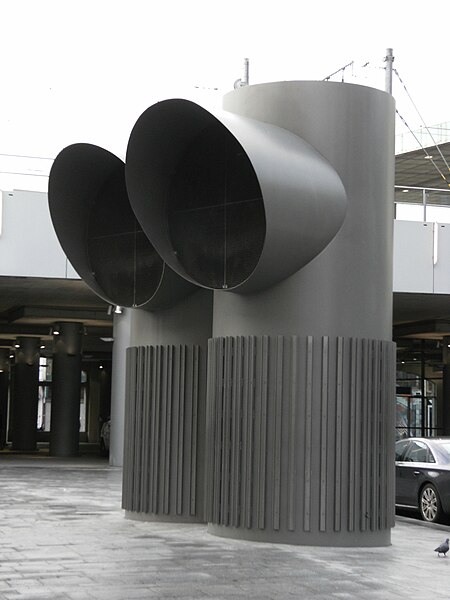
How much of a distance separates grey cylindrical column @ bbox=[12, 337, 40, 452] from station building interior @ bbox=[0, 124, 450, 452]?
80 cm

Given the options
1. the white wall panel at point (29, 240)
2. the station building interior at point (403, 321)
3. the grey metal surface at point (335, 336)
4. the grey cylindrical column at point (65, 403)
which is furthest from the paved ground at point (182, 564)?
the grey cylindrical column at point (65, 403)

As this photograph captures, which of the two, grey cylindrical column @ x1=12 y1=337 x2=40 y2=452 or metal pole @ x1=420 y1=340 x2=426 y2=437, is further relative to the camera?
grey cylindrical column @ x1=12 y1=337 x2=40 y2=452

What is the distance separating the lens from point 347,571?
31.6 feet

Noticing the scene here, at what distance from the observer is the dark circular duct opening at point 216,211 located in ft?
38.0

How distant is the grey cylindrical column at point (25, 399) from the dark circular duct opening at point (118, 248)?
25.3 metres

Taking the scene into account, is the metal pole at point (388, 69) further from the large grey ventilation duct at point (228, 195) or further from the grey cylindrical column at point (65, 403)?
the large grey ventilation duct at point (228, 195)

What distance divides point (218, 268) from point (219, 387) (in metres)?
1.31

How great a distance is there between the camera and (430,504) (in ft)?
52.6

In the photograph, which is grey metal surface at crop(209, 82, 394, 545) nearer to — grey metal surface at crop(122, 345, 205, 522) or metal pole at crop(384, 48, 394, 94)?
grey metal surface at crop(122, 345, 205, 522)

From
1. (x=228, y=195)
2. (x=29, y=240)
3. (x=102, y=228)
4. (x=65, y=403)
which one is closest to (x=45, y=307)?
(x=65, y=403)

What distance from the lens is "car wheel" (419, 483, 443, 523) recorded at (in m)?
15.8

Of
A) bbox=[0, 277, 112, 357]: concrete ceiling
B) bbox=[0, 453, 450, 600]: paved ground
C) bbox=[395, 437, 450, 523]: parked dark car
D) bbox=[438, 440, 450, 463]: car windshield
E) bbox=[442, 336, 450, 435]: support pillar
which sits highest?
bbox=[0, 277, 112, 357]: concrete ceiling

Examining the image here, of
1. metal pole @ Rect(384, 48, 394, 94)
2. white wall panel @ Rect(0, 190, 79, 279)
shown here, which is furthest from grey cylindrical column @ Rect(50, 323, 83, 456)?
metal pole @ Rect(384, 48, 394, 94)

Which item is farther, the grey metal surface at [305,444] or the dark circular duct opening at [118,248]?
the dark circular duct opening at [118,248]
